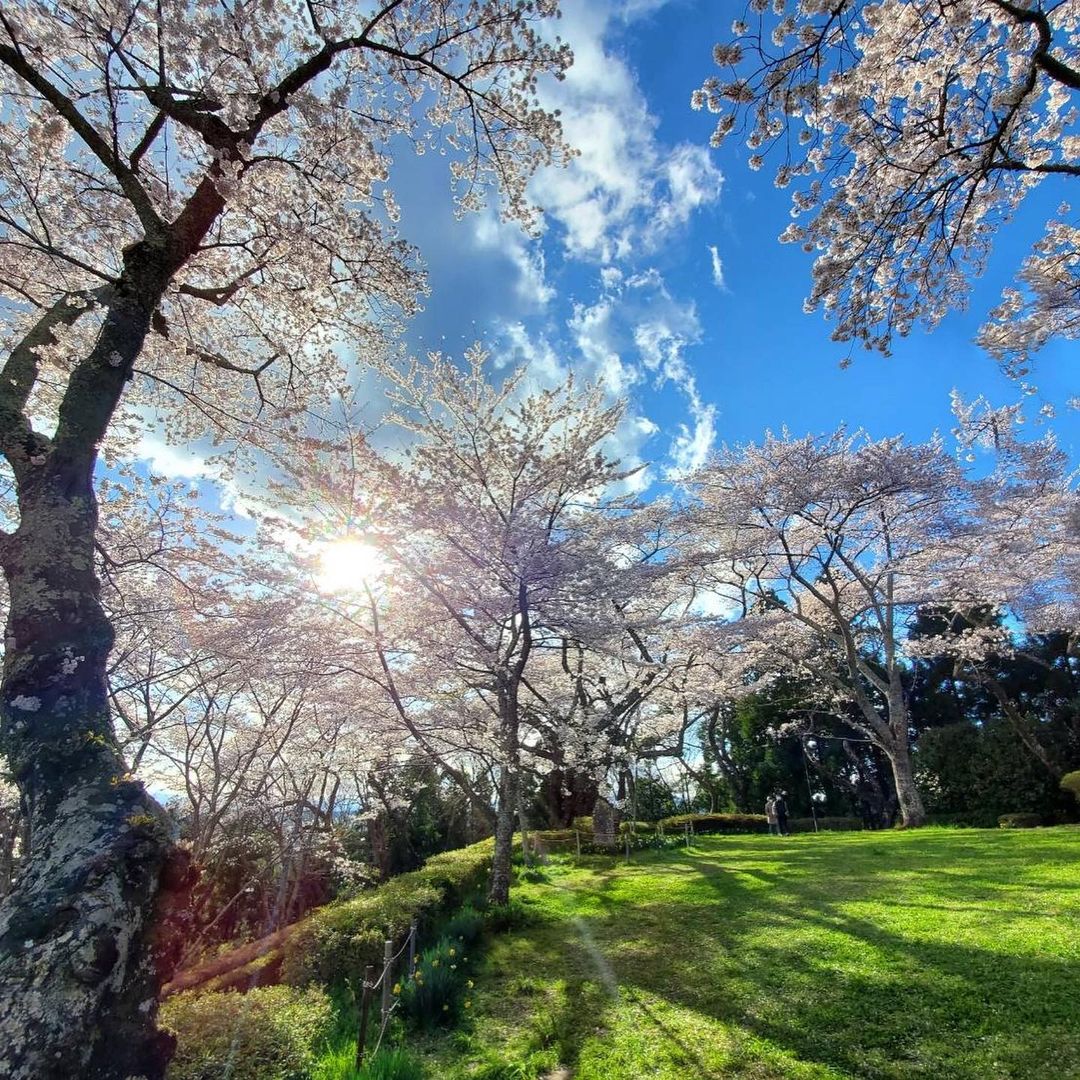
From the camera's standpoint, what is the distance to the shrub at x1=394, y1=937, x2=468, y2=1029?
504cm

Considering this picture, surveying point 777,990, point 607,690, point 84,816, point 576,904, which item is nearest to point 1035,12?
point 84,816

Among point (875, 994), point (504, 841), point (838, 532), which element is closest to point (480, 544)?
point (504, 841)

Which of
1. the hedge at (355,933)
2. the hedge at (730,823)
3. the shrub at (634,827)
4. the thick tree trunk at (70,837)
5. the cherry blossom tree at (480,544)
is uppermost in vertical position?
the cherry blossom tree at (480,544)

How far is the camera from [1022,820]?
15000mm

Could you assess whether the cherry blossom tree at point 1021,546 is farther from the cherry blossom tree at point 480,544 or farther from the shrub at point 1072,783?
the cherry blossom tree at point 480,544

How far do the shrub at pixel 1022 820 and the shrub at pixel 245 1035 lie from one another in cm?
1805

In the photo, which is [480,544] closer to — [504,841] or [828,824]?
[504,841]

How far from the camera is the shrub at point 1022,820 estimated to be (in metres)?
14.8

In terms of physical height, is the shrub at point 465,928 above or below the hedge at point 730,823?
above

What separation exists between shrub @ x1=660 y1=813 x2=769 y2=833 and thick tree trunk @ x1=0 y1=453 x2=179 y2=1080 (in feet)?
72.7

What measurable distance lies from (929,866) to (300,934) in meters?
9.21

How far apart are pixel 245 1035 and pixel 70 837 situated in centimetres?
231

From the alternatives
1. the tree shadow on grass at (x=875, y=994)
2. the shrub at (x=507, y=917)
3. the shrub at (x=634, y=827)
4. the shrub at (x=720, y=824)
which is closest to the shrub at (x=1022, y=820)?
the shrub at (x=720, y=824)

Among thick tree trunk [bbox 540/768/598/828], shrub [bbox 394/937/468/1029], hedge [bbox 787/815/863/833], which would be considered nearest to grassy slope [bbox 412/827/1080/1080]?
shrub [bbox 394/937/468/1029]
